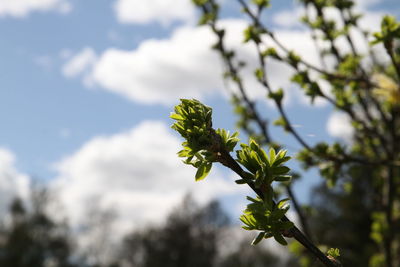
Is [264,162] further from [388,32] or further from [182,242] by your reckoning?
[182,242]

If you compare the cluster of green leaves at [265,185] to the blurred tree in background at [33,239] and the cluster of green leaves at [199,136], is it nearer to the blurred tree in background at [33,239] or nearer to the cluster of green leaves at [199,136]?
the cluster of green leaves at [199,136]

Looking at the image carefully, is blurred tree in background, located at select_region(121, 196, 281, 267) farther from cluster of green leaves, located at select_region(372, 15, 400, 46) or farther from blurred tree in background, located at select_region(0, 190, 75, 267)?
cluster of green leaves, located at select_region(372, 15, 400, 46)

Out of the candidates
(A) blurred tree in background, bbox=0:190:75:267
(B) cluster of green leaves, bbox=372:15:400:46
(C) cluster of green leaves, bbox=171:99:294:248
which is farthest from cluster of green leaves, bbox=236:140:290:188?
(A) blurred tree in background, bbox=0:190:75:267

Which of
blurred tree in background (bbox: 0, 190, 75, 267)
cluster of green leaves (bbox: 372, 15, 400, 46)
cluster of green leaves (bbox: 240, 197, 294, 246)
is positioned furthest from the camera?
blurred tree in background (bbox: 0, 190, 75, 267)

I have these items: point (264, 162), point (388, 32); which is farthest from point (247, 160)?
point (388, 32)

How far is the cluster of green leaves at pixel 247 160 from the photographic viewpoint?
3.65 ft

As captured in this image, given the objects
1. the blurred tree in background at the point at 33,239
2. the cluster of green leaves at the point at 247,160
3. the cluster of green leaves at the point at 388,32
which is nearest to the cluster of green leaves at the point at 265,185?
the cluster of green leaves at the point at 247,160

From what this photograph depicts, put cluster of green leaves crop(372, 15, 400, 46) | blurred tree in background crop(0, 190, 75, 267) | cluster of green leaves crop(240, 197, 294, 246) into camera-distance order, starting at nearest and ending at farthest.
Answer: cluster of green leaves crop(240, 197, 294, 246) → cluster of green leaves crop(372, 15, 400, 46) → blurred tree in background crop(0, 190, 75, 267)

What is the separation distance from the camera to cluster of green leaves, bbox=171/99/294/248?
3.65 feet

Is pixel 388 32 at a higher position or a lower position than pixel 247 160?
higher

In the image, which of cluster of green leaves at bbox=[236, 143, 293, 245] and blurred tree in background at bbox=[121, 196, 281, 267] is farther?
blurred tree in background at bbox=[121, 196, 281, 267]

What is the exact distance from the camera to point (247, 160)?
3.78 feet

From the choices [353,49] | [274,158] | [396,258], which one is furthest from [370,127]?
[274,158]

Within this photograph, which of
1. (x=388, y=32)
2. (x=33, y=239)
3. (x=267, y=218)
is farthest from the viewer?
(x=33, y=239)
